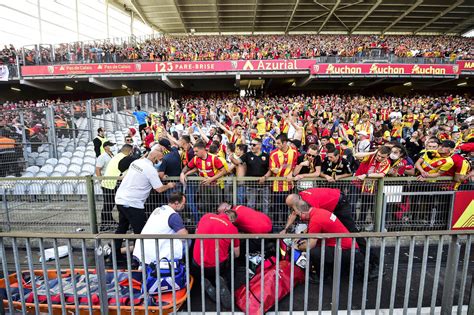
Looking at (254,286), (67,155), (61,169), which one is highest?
(67,155)

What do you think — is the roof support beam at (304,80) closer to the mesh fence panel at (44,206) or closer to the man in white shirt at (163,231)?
the mesh fence panel at (44,206)

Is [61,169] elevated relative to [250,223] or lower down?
elevated

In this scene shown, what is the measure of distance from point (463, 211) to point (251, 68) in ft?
58.7

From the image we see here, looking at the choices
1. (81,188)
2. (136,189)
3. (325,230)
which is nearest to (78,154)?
(81,188)

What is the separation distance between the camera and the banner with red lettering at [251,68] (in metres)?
20.7

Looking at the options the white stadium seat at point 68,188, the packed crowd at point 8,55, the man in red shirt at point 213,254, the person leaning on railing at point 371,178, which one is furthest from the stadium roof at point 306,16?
the man in red shirt at point 213,254

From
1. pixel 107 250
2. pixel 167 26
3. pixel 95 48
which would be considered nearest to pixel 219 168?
pixel 107 250

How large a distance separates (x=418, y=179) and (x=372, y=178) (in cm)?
73

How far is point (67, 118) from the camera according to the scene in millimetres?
10117

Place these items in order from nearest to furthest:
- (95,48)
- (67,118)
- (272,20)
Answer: (67,118), (95,48), (272,20)

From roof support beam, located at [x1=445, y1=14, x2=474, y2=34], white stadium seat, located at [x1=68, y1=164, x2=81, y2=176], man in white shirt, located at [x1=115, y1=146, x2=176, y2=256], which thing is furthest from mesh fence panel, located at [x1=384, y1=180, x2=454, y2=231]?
roof support beam, located at [x1=445, y1=14, x2=474, y2=34]

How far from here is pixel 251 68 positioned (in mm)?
20828

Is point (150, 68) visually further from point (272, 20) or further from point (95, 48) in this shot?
point (272, 20)

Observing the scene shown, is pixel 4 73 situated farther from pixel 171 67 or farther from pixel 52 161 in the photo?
pixel 52 161
